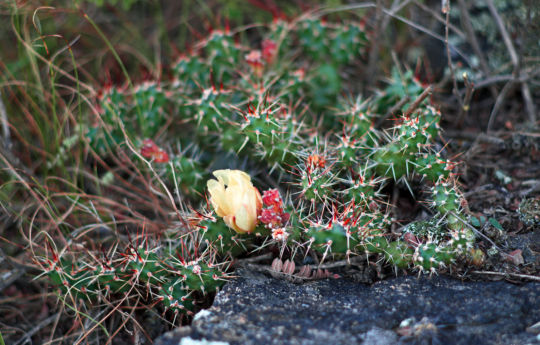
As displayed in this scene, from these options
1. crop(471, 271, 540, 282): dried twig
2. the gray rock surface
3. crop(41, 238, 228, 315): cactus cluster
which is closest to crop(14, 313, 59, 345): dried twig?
crop(41, 238, 228, 315): cactus cluster

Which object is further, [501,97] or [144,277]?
[501,97]

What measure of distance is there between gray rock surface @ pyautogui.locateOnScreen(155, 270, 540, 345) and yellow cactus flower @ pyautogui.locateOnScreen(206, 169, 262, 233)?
274 mm

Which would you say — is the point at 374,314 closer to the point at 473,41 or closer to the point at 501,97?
the point at 501,97

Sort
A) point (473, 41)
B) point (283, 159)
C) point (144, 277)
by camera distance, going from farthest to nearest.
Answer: point (473, 41) → point (283, 159) → point (144, 277)

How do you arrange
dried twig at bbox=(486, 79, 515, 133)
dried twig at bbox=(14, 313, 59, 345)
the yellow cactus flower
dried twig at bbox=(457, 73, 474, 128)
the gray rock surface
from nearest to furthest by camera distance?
the gray rock surface
the yellow cactus flower
dried twig at bbox=(14, 313, 59, 345)
dried twig at bbox=(457, 73, 474, 128)
dried twig at bbox=(486, 79, 515, 133)

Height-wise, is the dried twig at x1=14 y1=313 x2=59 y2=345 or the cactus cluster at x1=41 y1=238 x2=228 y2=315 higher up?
the cactus cluster at x1=41 y1=238 x2=228 y2=315

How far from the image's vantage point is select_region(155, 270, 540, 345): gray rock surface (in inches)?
66.3

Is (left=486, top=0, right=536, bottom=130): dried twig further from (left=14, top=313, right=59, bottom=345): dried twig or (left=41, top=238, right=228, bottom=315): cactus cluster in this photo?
(left=14, top=313, right=59, bottom=345): dried twig

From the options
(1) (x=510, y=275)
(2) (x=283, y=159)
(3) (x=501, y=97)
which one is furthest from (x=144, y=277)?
(3) (x=501, y=97)

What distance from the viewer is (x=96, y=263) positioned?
2.35 meters

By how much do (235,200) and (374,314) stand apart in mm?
713

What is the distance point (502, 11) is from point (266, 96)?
2.00m

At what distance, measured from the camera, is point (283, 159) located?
7.86 feet

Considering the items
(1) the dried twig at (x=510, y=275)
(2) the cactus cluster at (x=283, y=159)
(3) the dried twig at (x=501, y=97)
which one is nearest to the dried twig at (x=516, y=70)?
(3) the dried twig at (x=501, y=97)
